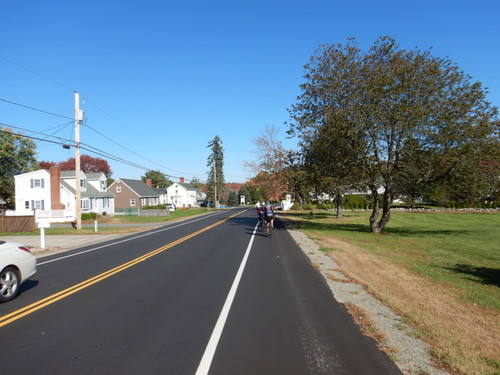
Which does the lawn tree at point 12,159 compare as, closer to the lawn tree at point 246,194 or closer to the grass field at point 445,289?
the grass field at point 445,289

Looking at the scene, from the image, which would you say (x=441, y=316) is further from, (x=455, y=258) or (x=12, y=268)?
(x=455, y=258)

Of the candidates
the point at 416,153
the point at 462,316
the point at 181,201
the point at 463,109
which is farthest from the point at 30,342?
the point at 181,201

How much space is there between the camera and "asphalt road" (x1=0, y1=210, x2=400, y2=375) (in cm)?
432

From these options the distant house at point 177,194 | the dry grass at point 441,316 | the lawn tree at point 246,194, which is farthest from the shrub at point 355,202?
the lawn tree at point 246,194

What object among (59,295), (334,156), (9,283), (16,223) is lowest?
(59,295)

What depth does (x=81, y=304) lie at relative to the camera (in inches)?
270

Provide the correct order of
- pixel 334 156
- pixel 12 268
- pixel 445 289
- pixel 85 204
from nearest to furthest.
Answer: pixel 12 268 → pixel 445 289 → pixel 334 156 → pixel 85 204

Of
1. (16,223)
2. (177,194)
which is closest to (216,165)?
(177,194)

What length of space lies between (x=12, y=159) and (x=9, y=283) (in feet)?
163

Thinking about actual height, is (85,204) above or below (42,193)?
below

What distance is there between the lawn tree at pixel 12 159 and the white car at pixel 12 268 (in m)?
46.4

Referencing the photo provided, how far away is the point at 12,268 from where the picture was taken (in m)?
7.34

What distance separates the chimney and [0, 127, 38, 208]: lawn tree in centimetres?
1029

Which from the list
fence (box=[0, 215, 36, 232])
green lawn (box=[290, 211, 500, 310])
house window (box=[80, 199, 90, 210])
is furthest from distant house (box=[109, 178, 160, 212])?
green lawn (box=[290, 211, 500, 310])
